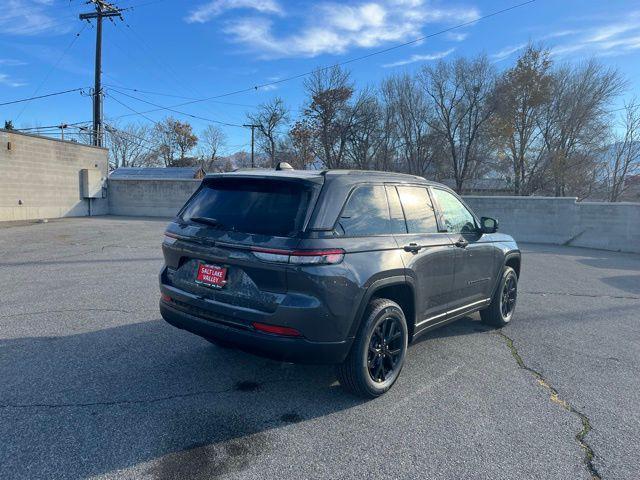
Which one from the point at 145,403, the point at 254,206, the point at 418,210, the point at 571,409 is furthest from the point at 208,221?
the point at 571,409

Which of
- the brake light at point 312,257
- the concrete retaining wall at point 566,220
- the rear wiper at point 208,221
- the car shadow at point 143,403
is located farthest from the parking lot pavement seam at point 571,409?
the concrete retaining wall at point 566,220

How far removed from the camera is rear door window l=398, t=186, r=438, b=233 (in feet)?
13.4

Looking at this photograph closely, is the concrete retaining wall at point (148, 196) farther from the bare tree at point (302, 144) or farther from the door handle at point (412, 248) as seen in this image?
the bare tree at point (302, 144)

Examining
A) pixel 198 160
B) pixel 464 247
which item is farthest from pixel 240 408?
pixel 198 160

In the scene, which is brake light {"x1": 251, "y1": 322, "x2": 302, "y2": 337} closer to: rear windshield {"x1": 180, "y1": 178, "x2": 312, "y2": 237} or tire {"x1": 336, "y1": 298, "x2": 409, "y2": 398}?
tire {"x1": 336, "y1": 298, "x2": 409, "y2": 398}

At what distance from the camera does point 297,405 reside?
3.43 m

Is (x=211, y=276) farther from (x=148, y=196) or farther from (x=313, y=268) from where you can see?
(x=148, y=196)

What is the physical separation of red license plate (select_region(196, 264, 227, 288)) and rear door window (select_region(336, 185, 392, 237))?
3.14ft

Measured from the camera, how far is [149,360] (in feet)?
13.6

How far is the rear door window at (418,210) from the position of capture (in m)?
4.07

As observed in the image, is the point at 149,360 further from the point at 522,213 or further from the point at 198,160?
the point at 198,160

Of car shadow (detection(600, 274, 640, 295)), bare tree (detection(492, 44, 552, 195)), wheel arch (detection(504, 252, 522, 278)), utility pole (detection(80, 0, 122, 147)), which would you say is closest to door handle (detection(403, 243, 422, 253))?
wheel arch (detection(504, 252, 522, 278))

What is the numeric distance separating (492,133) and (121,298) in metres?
34.6

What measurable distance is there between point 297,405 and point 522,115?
35.2 m
